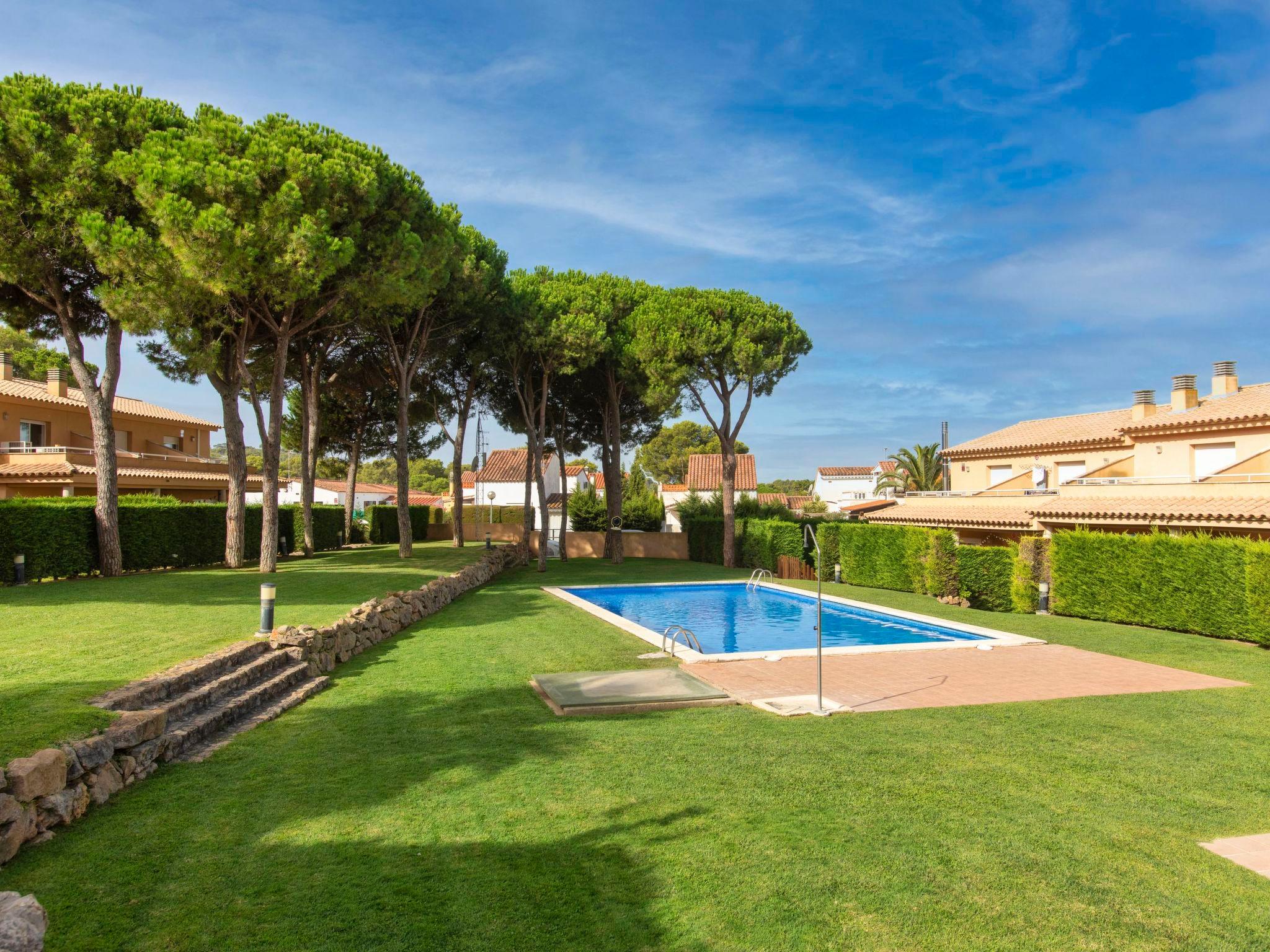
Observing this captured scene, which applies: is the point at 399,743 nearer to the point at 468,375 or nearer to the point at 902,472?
the point at 468,375

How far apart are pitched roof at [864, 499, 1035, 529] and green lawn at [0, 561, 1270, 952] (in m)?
16.7

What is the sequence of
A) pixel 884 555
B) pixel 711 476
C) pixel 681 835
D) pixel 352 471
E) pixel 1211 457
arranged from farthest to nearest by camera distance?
pixel 711 476 → pixel 352 471 → pixel 884 555 → pixel 1211 457 → pixel 681 835

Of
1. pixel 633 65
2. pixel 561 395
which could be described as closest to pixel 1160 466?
pixel 633 65

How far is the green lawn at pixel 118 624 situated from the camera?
20.5 ft

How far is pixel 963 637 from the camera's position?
578 inches

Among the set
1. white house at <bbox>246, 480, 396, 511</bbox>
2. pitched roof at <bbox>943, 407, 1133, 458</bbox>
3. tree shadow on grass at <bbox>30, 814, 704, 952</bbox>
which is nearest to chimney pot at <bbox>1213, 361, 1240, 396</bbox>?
pitched roof at <bbox>943, 407, 1133, 458</bbox>

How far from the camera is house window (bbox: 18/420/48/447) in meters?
31.2

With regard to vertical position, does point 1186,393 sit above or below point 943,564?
above

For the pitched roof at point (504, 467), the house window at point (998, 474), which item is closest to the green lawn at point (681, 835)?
the house window at point (998, 474)

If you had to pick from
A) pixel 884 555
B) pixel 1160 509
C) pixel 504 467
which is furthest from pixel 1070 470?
pixel 504 467

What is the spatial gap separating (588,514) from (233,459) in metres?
22.4

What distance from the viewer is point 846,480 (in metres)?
75.4

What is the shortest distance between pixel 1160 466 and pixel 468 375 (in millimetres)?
25342

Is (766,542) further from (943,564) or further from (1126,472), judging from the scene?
(1126,472)
